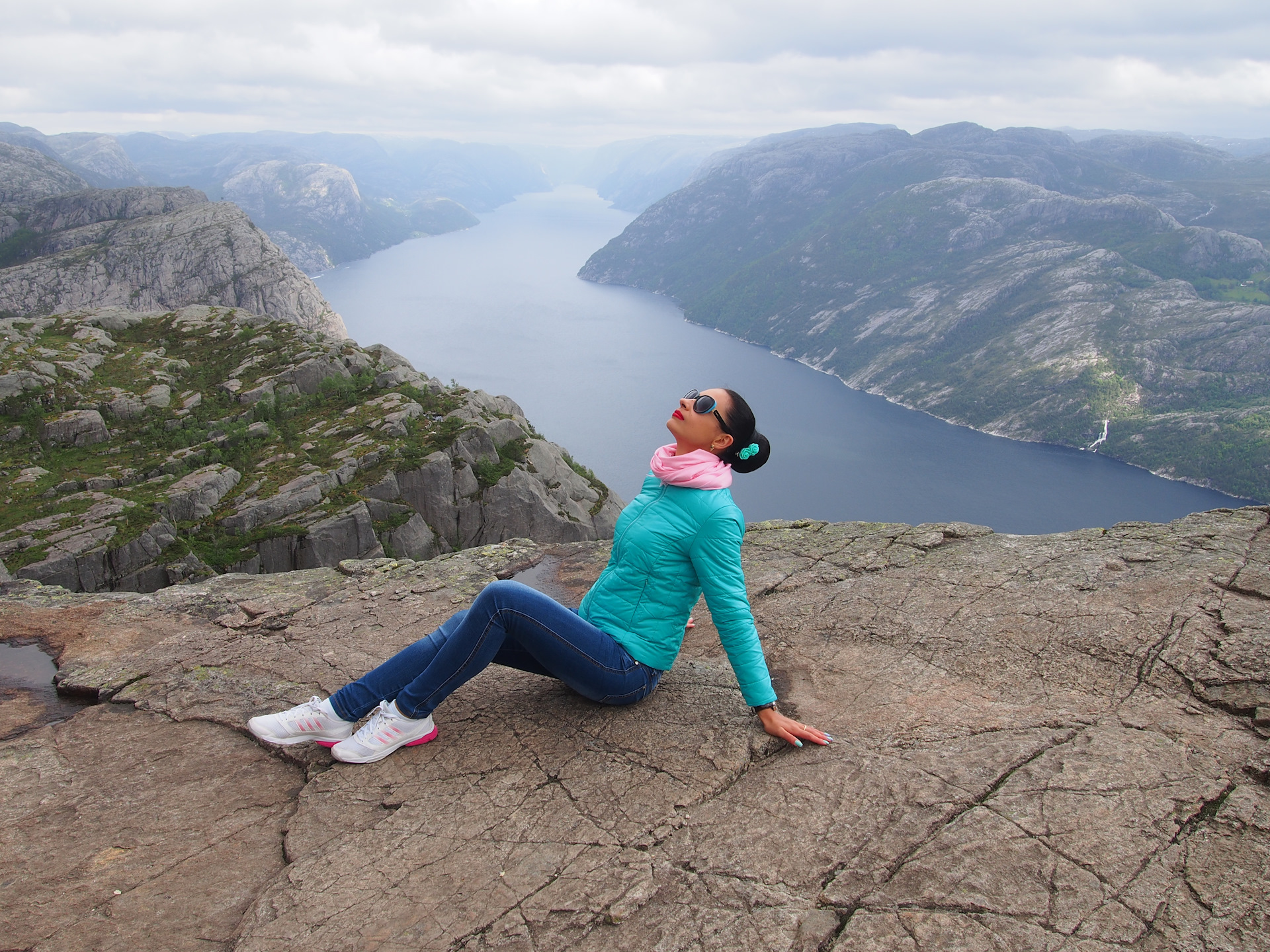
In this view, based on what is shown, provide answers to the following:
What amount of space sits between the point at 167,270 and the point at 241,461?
87901mm

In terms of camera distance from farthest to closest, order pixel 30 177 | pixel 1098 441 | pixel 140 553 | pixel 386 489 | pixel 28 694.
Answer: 1. pixel 1098 441
2. pixel 30 177
3. pixel 386 489
4. pixel 140 553
5. pixel 28 694

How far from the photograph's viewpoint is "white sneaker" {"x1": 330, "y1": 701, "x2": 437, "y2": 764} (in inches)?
215

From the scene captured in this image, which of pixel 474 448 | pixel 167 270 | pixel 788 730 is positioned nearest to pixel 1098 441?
pixel 474 448

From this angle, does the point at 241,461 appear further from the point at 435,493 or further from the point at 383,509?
the point at 435,493

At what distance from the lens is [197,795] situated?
213 inches

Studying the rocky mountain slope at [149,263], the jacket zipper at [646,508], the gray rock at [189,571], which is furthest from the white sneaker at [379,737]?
the rocky mountain slope at [149,263]

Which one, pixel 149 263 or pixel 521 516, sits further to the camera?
pixel 149 263

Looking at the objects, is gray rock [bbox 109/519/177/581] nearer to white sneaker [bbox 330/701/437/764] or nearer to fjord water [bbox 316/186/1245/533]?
white sneaker [bbox 330/701/437/764]

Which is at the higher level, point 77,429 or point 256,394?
point 256,394

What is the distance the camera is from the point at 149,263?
9319 centimetres

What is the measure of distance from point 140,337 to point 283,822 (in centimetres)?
3618

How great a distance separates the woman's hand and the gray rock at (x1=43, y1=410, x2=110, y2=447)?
28.7 m

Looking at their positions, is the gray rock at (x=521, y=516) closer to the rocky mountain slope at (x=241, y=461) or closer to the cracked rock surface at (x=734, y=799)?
the rocky mountain slope at (x=241, y=461)

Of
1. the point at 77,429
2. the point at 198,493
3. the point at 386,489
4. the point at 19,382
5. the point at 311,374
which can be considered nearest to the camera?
the point at 198,493
